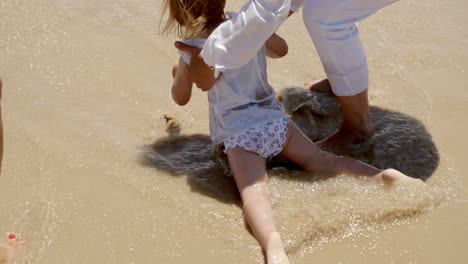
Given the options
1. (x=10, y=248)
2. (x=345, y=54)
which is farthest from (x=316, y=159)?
(x=10, y=248)

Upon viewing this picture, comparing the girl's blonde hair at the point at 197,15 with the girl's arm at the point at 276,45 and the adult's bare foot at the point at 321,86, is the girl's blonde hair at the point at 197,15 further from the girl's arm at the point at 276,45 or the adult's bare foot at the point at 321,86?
the adult's bare foot at the point at 321,86

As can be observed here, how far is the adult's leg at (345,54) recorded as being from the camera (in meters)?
2.36

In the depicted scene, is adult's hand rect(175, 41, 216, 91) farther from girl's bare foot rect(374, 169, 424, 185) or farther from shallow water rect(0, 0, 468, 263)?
girl's bare foot rect(374, 169, 424, 185)

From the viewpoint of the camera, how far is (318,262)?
2021mm

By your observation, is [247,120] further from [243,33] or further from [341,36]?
[341,36]

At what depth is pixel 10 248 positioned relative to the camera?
6.61 feet

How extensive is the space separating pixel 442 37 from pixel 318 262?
1.97 metres

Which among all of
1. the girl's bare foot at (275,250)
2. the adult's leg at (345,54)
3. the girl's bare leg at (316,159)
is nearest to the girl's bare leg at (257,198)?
the girl's bare foot at (275,250)

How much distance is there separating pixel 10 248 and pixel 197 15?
3.68 feet

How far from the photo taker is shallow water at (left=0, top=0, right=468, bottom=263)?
2094 millimetres

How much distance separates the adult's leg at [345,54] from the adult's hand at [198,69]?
0.46m

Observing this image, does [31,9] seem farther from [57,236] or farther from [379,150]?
[379,150]

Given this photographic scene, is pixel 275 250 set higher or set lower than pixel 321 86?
higher

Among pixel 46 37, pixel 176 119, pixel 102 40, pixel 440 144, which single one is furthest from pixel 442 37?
pixel 46 37
